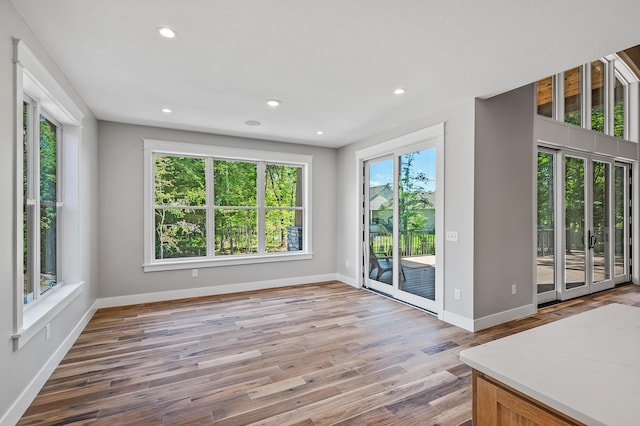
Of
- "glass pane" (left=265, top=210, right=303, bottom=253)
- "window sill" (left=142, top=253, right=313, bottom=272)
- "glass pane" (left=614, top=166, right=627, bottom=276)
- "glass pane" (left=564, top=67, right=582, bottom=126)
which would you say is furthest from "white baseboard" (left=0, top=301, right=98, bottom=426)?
"glass pane" (left=614, top=166, right=627, bottom=276)

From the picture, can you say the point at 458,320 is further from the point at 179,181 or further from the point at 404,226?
the point at 179,181

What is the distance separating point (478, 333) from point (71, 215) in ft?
15.0

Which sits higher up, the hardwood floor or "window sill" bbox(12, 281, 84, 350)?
"window sill" bbox(12, 281, 84, 350)

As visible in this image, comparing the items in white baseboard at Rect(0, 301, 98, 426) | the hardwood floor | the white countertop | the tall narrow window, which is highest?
the tall narrow window

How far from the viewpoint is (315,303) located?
459 centimetres

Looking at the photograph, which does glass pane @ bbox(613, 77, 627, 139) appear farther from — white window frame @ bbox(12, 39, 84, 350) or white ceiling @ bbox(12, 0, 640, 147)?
white window frame @ bbox(12, 39, 84, 350)

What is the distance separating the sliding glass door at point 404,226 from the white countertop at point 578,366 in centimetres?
278

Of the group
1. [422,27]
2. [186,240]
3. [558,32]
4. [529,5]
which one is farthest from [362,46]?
[186,240]

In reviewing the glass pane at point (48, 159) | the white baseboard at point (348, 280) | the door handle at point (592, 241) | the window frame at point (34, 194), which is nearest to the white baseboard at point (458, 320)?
the white baseboard at point (348, 280)

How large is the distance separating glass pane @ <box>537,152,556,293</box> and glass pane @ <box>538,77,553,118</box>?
587mm

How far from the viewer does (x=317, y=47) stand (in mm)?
2449

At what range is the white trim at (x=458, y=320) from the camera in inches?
138

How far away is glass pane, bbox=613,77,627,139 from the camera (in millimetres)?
5613

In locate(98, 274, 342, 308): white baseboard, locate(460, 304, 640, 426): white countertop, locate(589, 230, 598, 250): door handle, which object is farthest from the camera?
locate(589, 230, 598, 250): door handle
